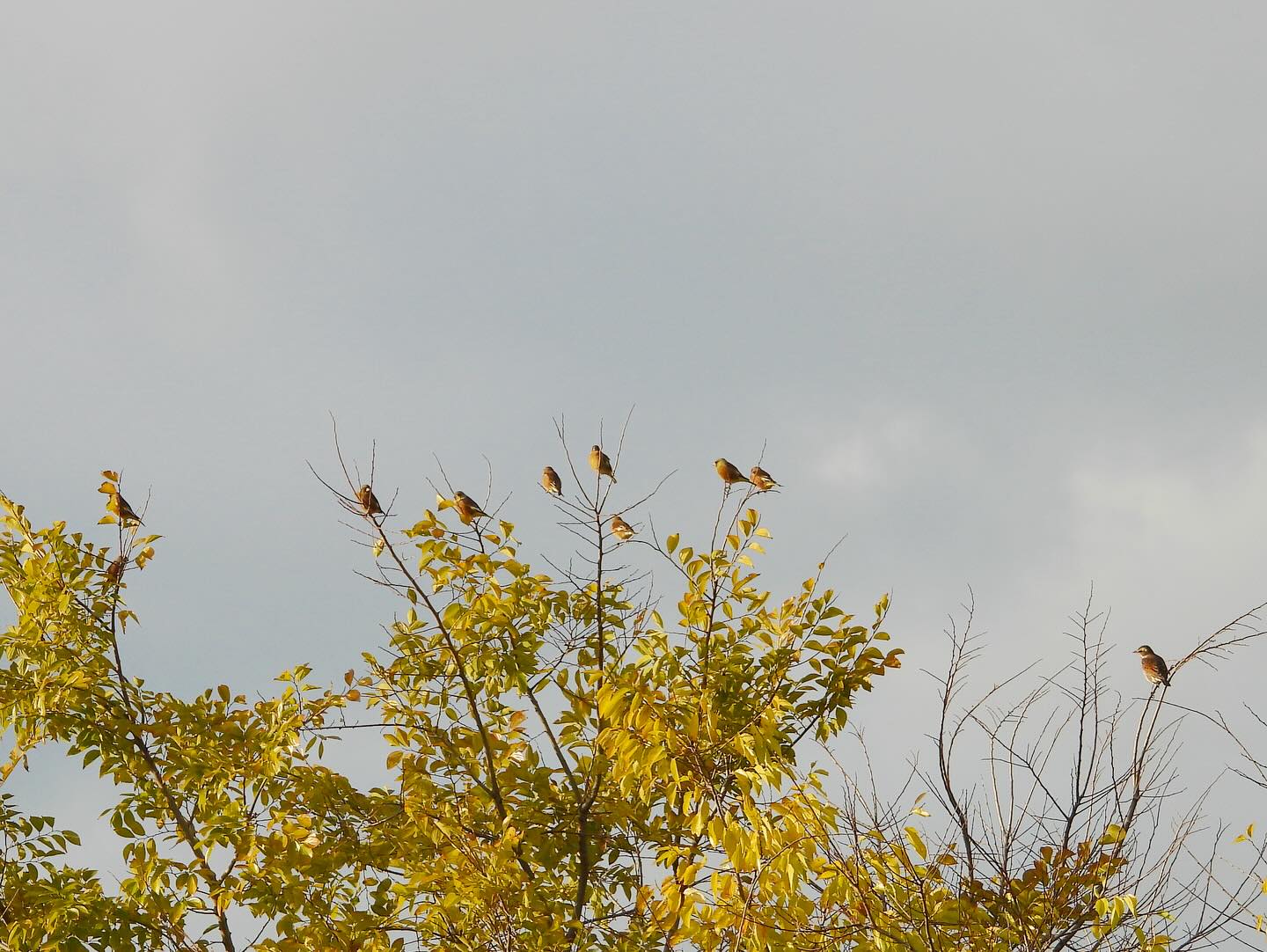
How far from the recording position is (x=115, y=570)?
7.79 meters

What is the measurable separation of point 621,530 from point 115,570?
3308mm

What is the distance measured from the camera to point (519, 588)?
23.1ft

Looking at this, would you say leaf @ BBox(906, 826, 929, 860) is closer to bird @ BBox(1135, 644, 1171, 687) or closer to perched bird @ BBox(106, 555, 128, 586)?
bird @ BBox(1135, 644, 1171, 687)

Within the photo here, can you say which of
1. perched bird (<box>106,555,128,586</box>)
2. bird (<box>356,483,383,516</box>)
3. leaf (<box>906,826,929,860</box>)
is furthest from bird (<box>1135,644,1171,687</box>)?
perched bird (<box>106,555,128,586</box>)

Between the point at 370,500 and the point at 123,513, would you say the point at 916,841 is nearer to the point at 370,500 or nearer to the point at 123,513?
the point at 370,500

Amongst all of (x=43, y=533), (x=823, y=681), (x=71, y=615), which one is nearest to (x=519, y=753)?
(x=823, y=681)

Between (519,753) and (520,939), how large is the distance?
1.29 meters

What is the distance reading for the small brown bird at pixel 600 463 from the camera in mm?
8065

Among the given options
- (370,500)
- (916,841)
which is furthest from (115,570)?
(916,841)

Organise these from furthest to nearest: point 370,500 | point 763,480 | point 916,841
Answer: point 763,480
point 370,500
point 916,841

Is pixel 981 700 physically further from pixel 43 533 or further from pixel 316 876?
pixel 43 533

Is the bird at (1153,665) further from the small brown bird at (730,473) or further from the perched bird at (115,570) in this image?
the perched bird at (115,570)

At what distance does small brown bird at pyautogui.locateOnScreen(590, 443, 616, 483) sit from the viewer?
Answer: 806cm

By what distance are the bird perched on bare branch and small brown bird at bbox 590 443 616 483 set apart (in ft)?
0.97
